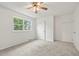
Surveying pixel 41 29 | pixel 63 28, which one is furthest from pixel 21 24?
pixel 63 28

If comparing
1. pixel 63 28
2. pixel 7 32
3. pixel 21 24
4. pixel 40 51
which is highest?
pixel 21 24

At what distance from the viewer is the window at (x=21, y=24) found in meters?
6.16

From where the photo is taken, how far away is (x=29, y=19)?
777cm

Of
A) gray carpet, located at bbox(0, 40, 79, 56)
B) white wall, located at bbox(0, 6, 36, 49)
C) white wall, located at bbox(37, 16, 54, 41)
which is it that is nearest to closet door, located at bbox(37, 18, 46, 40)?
white wall, located at bbox(37, 16, 54, 41)

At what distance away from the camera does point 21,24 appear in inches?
267

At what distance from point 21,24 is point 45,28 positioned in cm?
226

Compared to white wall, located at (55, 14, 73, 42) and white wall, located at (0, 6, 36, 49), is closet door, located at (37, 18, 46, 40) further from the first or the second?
white wall, located at (0, 6, 36, 49)

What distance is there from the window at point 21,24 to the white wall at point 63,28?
2.32 metres

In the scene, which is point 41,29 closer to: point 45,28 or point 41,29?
point 41,29

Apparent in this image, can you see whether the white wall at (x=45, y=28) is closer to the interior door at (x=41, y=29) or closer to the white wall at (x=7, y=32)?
the interior door at (x=41, y=29)

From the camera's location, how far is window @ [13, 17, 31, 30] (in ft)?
20.2

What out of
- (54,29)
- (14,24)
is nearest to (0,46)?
(14,24)

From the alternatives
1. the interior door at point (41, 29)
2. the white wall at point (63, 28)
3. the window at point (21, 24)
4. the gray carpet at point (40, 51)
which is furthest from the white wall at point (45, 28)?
the gray carpet at point (40, 51)

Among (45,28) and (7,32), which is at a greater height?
(45,28)
